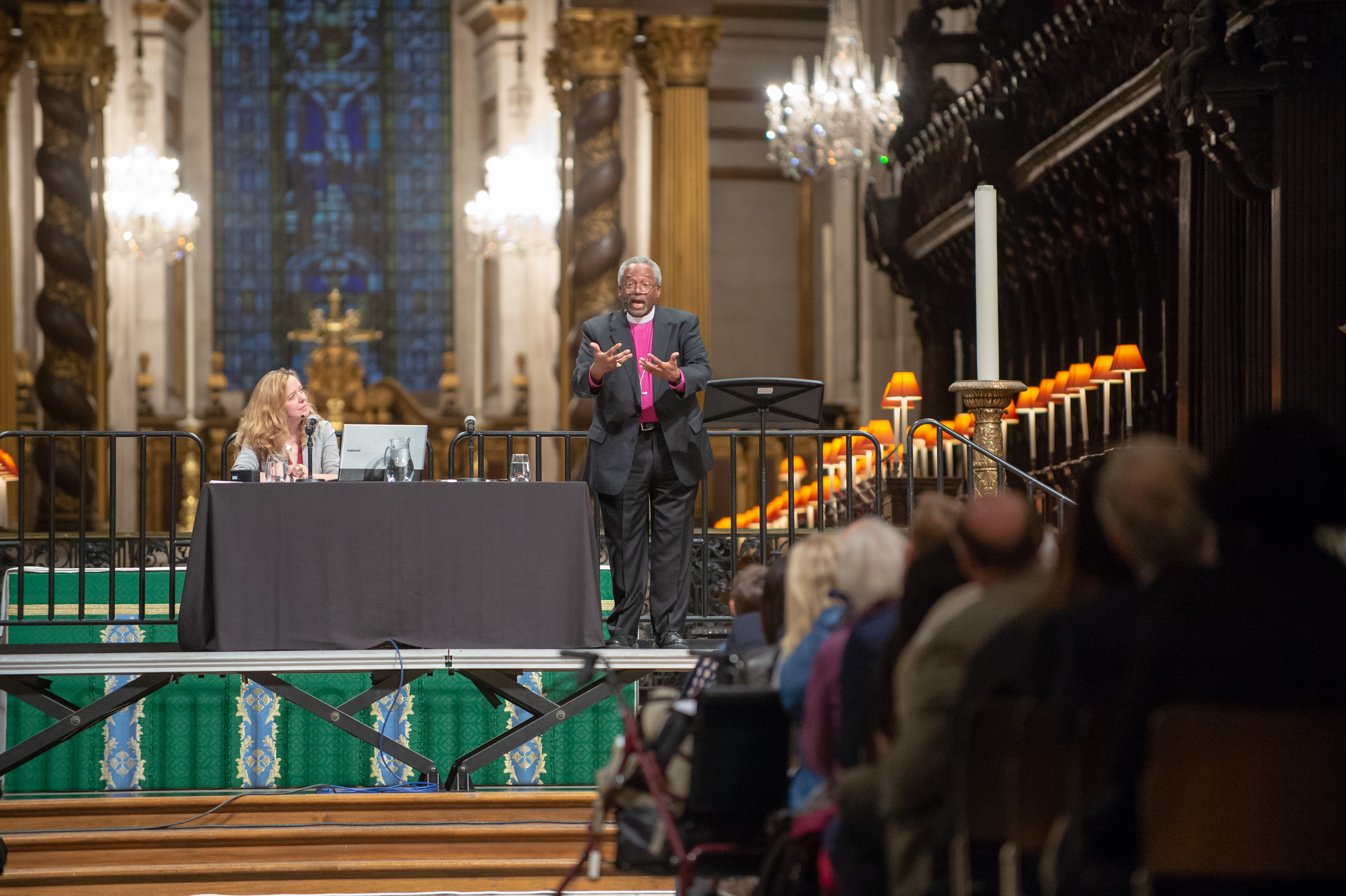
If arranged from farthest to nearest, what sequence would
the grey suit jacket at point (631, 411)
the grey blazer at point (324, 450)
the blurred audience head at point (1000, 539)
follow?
the grey blazer at point (324, 450) → the grey suit jacket at point (631, 411) → the blurred audience head at point (1000, 539)

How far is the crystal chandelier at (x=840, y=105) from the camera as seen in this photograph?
1370cm

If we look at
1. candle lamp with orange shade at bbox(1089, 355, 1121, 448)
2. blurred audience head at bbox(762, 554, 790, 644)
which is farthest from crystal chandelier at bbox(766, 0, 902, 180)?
blurred audience head at bbox(762, 554, 790, 644)

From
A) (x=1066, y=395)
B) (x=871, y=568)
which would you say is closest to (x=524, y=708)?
(x=1066, y=395)

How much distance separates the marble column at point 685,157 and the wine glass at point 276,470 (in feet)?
32.6

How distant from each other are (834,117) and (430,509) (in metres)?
7.93

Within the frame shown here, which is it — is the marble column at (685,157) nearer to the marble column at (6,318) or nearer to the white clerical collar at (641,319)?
the marble column at (6,318)

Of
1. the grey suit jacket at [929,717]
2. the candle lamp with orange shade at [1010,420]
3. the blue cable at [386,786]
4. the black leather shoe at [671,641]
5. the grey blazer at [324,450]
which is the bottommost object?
the blue cable at [386,786]

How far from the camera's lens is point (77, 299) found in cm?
1622

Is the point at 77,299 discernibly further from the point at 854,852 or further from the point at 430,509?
the point at 854,852

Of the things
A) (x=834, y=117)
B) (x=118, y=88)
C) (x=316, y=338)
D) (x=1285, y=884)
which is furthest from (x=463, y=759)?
(x=118, y=88)

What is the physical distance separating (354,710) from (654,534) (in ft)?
6.53

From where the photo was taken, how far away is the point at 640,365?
7008 millimetres

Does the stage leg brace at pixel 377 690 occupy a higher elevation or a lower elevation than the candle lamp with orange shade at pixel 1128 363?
lower

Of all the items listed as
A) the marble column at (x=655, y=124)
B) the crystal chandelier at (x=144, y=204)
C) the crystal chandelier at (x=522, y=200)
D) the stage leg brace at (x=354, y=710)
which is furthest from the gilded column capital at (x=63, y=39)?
the stage leg brace at (x=354, y=710)
